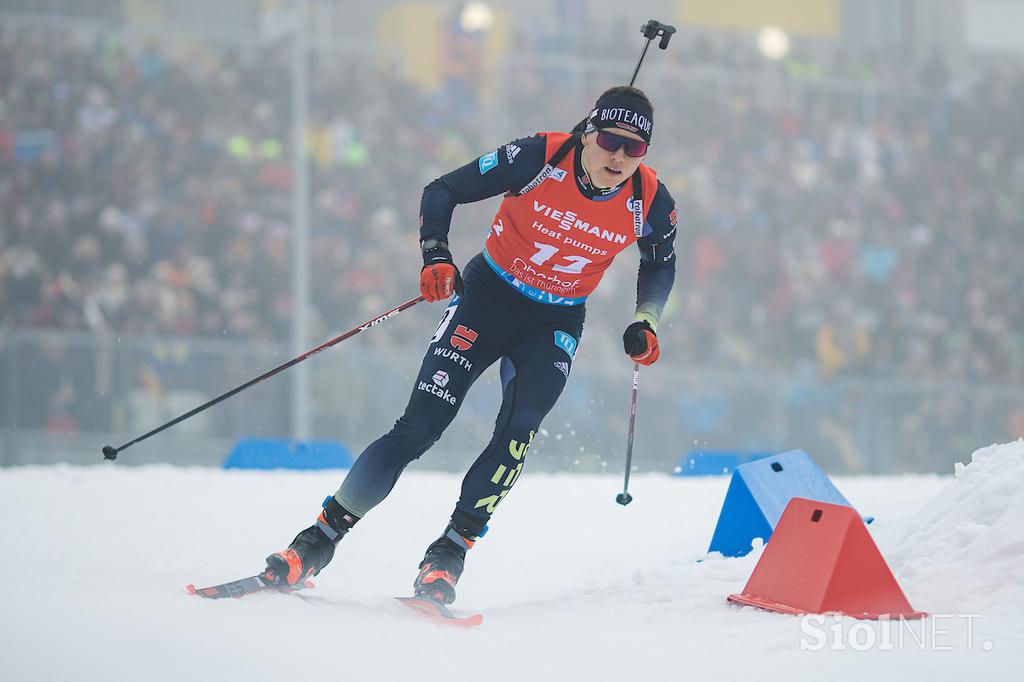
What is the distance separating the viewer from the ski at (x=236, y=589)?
14.0ft

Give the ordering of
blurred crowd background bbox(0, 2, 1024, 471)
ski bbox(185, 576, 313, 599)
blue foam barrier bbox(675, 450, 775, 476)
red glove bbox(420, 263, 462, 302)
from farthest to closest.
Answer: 1. blurred crowd background bbox(0, 2, 1024, 471)
2. blue foam barrier bbox(675, 450, 775, 476)
3. red glove bbox(420, 263, 462, 302)
4. ski bbox(185, 576, 313, 599)

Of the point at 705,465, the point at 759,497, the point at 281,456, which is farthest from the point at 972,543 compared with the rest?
the point at 281,456

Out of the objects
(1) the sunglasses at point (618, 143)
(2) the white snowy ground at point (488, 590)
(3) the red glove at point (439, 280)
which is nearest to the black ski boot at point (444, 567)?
(2) the white snowy ground at point (488, 590)

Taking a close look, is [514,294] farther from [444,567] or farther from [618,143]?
[444,567]

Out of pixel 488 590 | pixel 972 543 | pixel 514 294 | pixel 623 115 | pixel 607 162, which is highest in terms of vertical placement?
pixel 623 115

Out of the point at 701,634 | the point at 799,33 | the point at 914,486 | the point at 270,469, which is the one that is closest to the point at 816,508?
the point at 701,634

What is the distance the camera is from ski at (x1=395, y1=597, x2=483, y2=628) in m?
4.32

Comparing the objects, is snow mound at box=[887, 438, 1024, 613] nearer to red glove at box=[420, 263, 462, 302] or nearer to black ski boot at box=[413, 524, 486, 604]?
black ski boot at box=[413, 524, 486, 604]

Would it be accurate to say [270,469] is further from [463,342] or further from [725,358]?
[725,358]

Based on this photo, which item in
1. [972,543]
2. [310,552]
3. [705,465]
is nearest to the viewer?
[310,552]

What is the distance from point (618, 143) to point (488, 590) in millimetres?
2000

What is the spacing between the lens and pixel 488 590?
5.62 m

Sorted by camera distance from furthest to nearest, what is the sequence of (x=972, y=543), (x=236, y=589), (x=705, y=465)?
(x=705, y=465)
(x=972, y=543)
(x=236, y=589)

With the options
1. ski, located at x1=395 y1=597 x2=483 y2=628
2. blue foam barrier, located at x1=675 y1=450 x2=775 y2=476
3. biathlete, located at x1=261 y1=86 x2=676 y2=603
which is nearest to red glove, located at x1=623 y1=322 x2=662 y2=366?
biathlete, located at x1=261 y1=86 x2=676 y2=603
